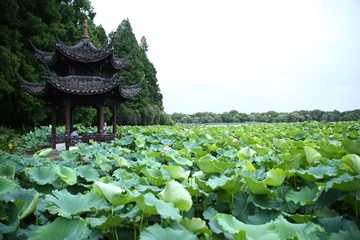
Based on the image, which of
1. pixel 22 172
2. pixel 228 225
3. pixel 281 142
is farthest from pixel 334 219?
pixel 22 172

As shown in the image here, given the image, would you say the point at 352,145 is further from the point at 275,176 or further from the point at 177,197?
the point at 177,197

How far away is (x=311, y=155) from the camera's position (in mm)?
1582

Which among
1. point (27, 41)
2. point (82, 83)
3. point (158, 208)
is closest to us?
point (158, 208)

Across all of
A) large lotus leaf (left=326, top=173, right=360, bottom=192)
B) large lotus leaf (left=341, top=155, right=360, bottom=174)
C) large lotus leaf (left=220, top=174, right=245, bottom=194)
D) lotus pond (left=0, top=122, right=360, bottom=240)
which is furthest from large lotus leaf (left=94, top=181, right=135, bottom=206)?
large lotus leaf (left=341, top=155, right=360, bottom=174)

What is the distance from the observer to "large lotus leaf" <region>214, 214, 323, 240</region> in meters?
0.77

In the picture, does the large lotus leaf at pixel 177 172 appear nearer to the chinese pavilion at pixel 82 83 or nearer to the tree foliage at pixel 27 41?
the chinese pavilion at pixel 82 83

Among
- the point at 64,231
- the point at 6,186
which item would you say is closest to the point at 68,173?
the point at 6,186

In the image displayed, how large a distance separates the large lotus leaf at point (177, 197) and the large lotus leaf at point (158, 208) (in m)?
0.05

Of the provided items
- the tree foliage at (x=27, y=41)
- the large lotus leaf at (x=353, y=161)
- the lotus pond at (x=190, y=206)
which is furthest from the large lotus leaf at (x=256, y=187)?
the tree foliage at (x=27, y=41)

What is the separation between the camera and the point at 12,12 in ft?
46.5

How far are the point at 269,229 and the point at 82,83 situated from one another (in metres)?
8.52

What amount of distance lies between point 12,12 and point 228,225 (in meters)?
17.9

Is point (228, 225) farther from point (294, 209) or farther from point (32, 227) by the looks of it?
point (32, 227)

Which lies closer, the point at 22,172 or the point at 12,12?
the point at 22,172
